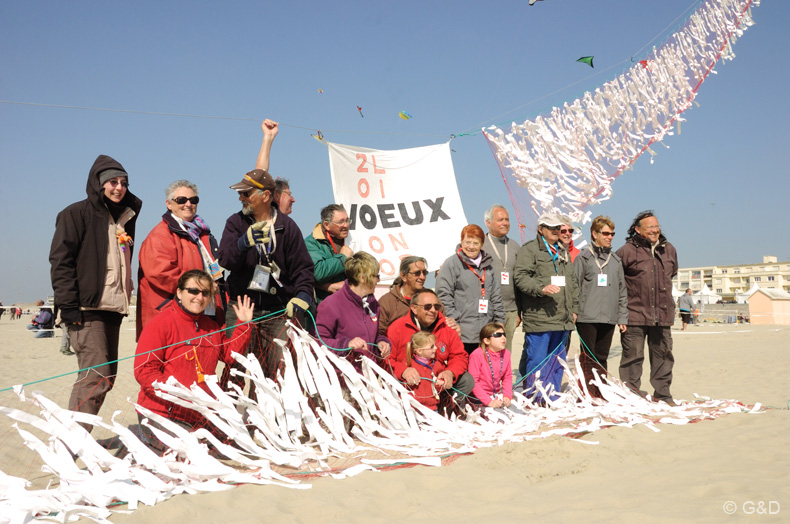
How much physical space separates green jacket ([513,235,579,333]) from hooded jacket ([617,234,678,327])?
0.55 meters

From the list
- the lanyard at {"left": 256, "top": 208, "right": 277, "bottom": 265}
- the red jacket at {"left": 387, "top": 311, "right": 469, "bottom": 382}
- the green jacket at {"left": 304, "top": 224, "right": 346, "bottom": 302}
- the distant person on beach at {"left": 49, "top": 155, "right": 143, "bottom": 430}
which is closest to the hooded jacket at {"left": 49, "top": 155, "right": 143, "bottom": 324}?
the distant person on beach at {"left": 49, "top": 155, "right": 143, "bottom": 430}

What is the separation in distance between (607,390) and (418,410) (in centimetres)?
180

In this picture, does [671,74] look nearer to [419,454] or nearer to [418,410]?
[418,410]

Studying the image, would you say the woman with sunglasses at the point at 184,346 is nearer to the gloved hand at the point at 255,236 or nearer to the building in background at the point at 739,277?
the gloved hand at the point at 255,236

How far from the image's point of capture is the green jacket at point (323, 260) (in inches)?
185

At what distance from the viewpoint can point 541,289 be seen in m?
5.20

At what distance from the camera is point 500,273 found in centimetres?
559

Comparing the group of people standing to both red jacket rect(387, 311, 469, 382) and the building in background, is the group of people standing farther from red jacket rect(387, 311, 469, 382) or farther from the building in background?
the building in background

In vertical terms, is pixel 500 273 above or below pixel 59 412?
above

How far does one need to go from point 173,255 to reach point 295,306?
820 mm

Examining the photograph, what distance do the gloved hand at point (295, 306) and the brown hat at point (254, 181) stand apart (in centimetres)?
74

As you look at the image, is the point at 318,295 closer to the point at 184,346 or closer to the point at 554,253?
the point at 184,346

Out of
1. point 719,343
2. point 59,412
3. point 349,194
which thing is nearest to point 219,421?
point 59,412

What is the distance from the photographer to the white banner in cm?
698
